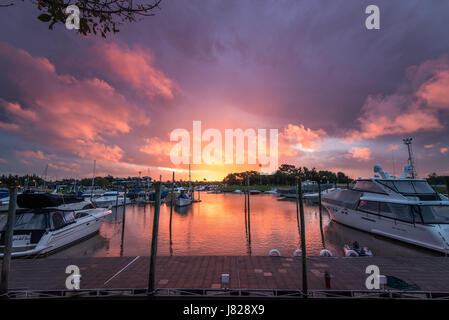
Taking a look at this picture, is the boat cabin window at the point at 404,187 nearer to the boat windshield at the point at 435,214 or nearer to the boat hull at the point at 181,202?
the boat windshield at the point at 435,214

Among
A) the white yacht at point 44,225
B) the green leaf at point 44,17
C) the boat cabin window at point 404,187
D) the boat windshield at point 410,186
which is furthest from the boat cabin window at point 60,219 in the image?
the boat cabin window at point 404,187

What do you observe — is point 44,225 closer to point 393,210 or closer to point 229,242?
→ point 229,242

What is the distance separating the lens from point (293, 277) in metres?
9.02

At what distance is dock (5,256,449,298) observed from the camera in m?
8.09

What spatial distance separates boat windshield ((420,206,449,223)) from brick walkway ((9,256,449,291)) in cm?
613

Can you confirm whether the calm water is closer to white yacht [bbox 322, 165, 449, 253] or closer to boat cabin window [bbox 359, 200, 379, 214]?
white yacht [bbox 322, 165, 449, 253]

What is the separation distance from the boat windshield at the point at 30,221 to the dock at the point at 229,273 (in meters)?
4.44

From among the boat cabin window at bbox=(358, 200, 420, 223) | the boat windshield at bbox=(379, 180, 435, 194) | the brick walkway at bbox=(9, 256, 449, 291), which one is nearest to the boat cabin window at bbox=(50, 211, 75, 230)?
the brick walkway at bbox=(9, 256, 449, 291)

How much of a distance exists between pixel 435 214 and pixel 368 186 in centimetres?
638

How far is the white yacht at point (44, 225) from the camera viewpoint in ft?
44.2

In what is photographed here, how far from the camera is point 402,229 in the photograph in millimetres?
16828

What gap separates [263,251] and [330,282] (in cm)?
937
